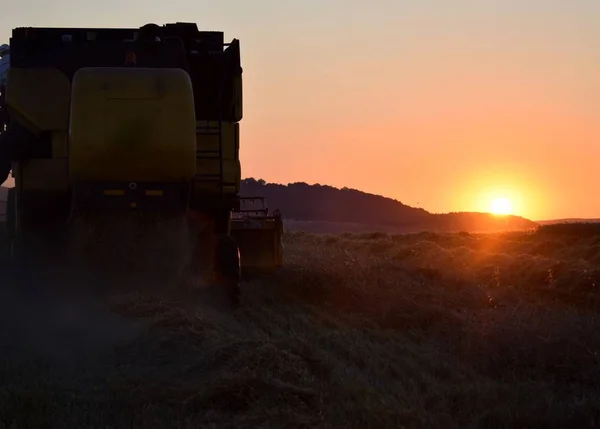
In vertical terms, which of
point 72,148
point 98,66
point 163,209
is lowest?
point 163,209

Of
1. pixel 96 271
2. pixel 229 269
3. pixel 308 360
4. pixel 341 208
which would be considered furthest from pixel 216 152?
pixel 341 208

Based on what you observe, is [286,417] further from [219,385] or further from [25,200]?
[25,200]

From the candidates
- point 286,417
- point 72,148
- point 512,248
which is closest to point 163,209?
point 72,148

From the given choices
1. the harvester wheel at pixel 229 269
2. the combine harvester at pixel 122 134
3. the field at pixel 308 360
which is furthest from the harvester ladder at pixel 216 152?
the field at pixel 308 360

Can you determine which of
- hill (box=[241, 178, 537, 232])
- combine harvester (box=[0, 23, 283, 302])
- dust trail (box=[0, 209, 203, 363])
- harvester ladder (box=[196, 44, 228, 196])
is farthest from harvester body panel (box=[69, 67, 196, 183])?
hill (box=[241, 178, 537, 232])

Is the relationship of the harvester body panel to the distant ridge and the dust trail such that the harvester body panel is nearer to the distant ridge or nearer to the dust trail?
the dust trail

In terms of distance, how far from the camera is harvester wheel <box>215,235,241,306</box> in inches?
446

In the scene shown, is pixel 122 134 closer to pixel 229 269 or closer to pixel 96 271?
pixel 96 271

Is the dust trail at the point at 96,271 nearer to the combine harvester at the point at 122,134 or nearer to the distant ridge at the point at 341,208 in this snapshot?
the combine harvester at the point at 122,134

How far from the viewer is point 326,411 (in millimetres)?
6133

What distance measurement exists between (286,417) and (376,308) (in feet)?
19.5

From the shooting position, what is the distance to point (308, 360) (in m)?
7.39

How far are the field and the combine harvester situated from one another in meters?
1.07

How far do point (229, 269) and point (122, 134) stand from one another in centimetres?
236
